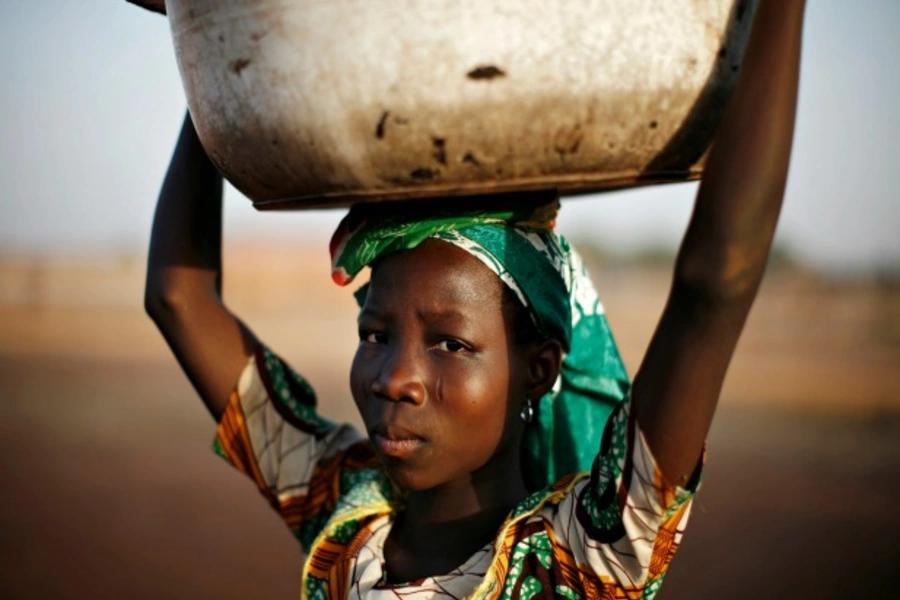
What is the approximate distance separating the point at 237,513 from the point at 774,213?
26.3 ft

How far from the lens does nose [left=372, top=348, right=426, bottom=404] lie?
181 cm

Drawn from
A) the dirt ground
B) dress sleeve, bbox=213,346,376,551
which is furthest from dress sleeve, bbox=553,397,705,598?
the dirt ground

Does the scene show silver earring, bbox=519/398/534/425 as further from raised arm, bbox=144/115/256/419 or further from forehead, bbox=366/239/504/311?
raised arm, bbox=144/115/256/419

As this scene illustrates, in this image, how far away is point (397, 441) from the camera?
183 centimetres

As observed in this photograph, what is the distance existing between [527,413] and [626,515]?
43 centimetres

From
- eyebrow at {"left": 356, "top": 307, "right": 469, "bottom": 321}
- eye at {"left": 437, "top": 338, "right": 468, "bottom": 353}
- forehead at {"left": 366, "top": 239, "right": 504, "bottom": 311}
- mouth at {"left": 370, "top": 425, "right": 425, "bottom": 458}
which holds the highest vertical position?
forehead at {"left": 366, "top": 239, "right": 504, "bottom": 311}

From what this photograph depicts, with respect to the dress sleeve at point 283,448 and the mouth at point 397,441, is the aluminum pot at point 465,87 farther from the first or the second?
the dress sleeve at point 283,448

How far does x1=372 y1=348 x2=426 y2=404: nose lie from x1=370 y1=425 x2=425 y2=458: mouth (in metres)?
0.05

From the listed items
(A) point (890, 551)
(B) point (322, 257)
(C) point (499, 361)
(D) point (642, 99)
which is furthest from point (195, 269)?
(B) point (322, 257)

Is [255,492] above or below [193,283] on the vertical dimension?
below

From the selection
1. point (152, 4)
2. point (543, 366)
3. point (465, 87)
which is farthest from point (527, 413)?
point (152, 4)

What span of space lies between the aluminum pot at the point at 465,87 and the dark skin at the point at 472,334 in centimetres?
9

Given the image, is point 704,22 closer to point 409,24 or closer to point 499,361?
point 409,24

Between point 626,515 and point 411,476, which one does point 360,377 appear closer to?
point 411,476
